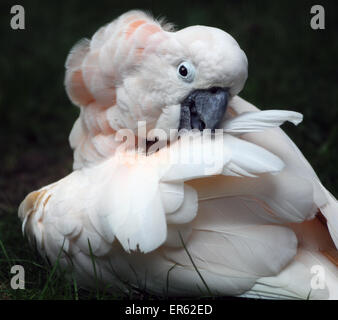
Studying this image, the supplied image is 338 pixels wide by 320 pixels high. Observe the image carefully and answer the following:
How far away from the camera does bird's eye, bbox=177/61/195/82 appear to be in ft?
7.02

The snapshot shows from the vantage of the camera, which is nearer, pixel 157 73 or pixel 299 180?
pixel 299 180

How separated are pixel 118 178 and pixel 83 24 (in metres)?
3.58

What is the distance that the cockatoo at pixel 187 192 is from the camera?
6.53ft

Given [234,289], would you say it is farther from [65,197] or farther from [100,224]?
[65,197]

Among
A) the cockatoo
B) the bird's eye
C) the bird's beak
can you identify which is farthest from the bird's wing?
the bird's eye

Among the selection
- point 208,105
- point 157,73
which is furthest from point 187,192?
point 157,73

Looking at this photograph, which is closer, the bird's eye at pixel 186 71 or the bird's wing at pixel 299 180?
the bird's wing at pixel 299 180

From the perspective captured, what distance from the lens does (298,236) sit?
7.13ft

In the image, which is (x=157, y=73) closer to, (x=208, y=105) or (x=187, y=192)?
(x=208, y=105)

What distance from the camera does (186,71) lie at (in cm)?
215

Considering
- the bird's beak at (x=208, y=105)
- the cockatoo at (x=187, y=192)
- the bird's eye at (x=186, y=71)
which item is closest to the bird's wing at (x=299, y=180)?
the cockatoo at (x=187, y=192)

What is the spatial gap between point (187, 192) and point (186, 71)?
0.47m

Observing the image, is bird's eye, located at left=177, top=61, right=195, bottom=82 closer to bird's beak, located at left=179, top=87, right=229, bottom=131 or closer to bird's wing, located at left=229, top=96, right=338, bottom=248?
bird's beak, located at left=179, top=87, right=229, bottom=131

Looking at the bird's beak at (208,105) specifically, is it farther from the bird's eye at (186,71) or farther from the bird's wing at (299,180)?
the bird's wing at (299,180)
